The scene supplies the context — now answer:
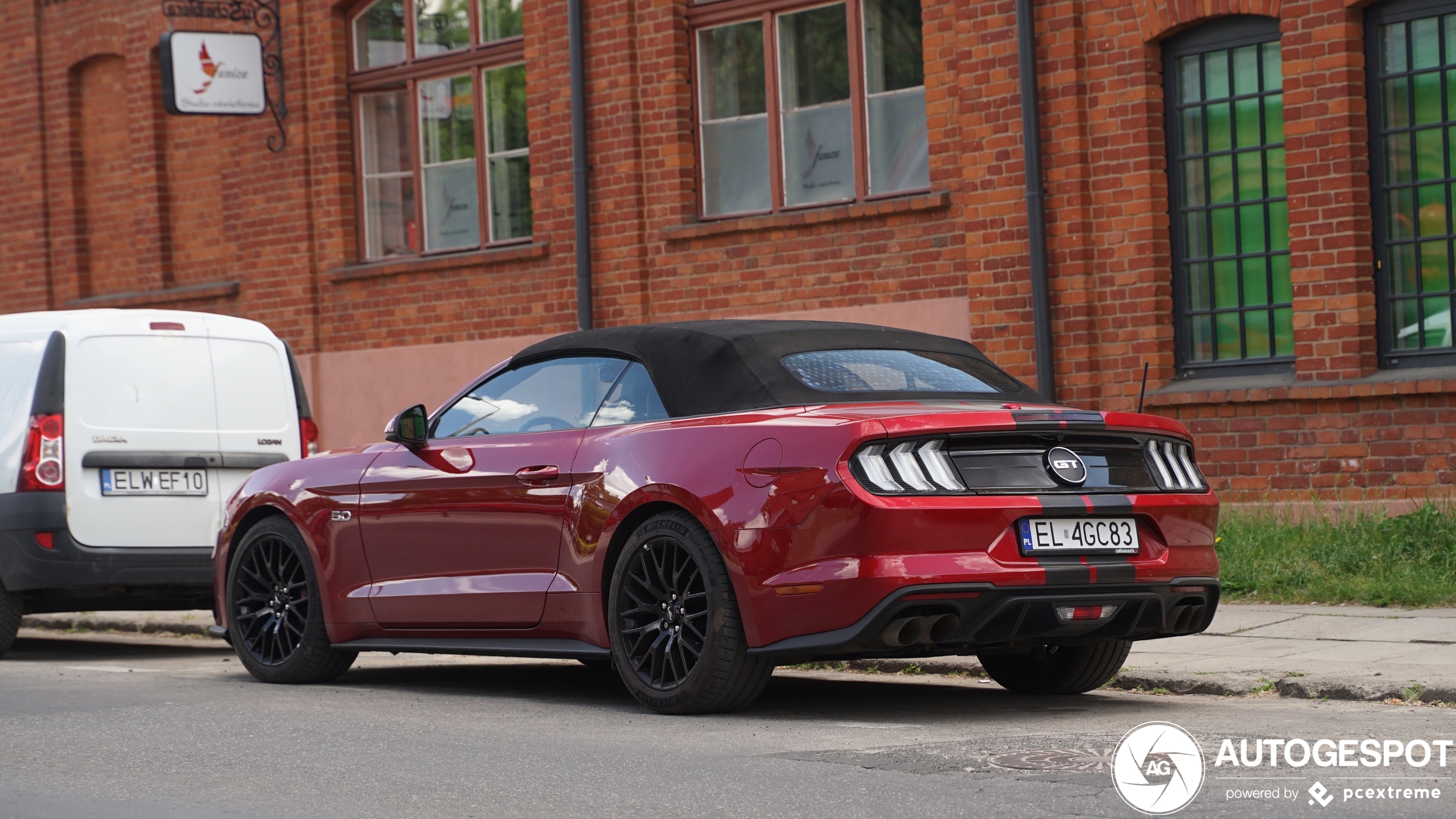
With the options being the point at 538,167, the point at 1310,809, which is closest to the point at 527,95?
the point at 538,167

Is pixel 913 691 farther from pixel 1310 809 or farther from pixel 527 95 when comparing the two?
pixel 527 95

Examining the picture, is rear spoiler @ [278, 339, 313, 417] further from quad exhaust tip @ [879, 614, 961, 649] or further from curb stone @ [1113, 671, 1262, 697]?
quad exhaust tip @ [879, 614, 961, 649]

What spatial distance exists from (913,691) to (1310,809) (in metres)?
3.04

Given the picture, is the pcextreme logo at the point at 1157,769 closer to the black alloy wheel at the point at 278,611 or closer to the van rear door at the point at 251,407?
the black alloy wheel at the point at 278,611

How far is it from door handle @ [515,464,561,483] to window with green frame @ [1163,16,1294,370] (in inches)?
256

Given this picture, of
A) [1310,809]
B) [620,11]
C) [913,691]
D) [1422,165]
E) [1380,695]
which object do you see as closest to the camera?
[1310,809]

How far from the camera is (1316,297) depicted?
12008 mm

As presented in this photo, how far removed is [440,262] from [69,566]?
7.14m

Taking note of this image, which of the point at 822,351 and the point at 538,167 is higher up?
the point at 538,167

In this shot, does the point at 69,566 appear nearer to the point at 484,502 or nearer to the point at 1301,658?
the point at 484,502

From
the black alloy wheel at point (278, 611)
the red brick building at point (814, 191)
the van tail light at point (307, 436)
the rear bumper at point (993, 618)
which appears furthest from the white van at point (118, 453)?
the red brick building at point (814, 191)

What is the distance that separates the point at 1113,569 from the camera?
21.7 ft

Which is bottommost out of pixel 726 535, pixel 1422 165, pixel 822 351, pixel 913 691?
pixel 913 691

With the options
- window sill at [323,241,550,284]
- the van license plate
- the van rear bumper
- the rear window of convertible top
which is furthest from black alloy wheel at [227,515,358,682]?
window sill at [323,241,550,284]
